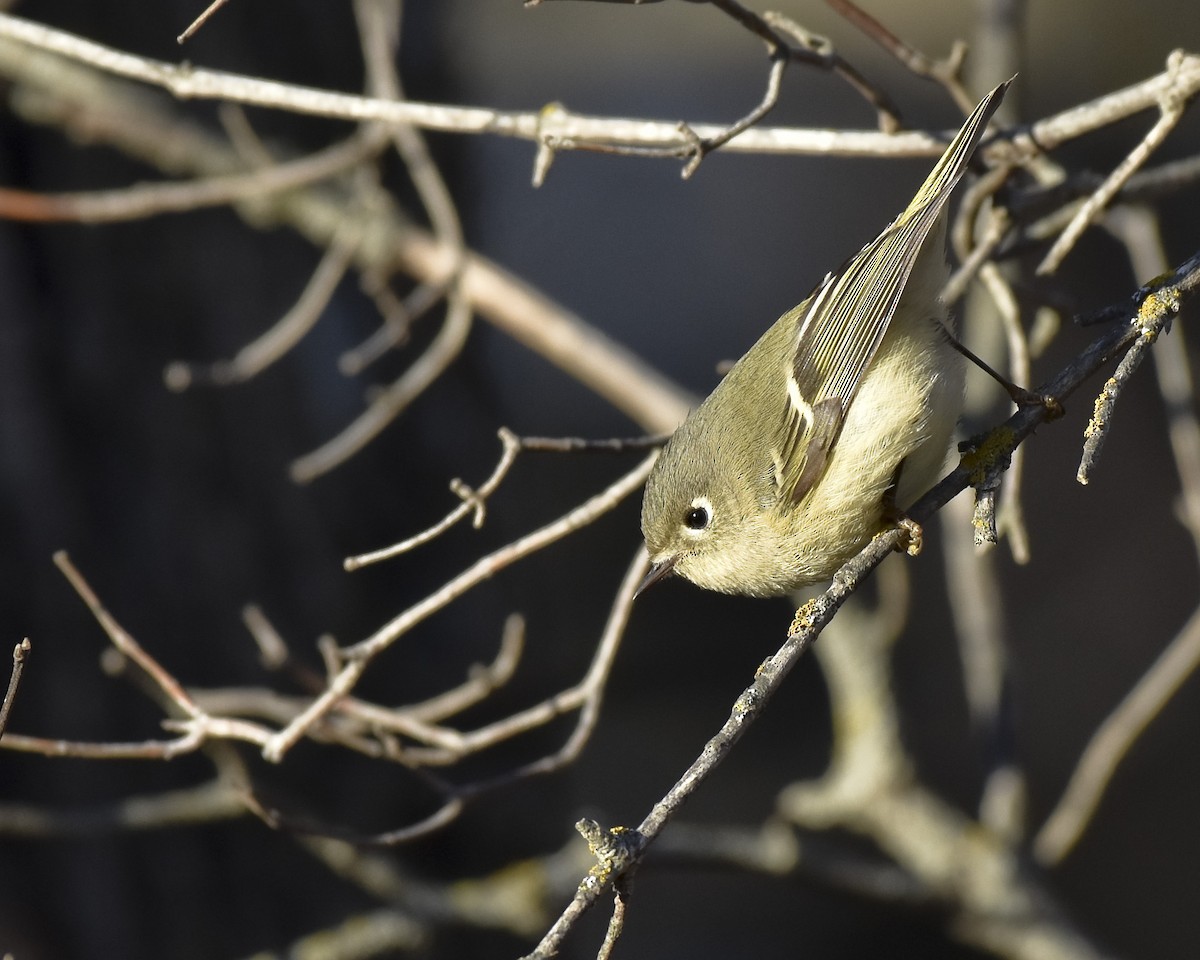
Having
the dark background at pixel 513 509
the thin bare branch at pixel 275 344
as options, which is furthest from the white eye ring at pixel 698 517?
the dark background at pixel 513 509

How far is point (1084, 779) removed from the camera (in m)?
2.43

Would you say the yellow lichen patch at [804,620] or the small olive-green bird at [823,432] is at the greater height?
the small olive-green bird at [823,432]

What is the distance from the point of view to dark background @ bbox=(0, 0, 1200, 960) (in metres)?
2.55

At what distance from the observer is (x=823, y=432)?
192 centimetres

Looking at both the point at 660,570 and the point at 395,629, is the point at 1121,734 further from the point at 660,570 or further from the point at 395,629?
the point at 395,629

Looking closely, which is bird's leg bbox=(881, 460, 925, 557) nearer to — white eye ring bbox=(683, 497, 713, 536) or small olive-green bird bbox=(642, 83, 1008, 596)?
small olive-green bird bbox=(642, 83, 1008, 596)

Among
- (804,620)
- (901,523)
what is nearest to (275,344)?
(901,523)

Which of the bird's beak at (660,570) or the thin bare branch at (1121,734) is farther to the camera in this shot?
the thin bare branch at (1121,734)

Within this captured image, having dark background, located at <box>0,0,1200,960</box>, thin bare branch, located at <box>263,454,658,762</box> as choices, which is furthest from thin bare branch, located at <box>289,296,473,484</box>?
thin bare branch, located at <box>263,454,658,762</box>

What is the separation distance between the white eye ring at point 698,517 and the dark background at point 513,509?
3.49 ft

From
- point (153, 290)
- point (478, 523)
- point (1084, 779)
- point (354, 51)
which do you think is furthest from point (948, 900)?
point (354, 51)

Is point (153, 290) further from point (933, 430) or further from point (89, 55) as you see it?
point (933, 430)

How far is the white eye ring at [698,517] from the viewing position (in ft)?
6.57

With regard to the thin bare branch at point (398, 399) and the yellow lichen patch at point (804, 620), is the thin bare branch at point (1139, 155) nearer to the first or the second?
the yellow lichen patch at point (804, 620)
